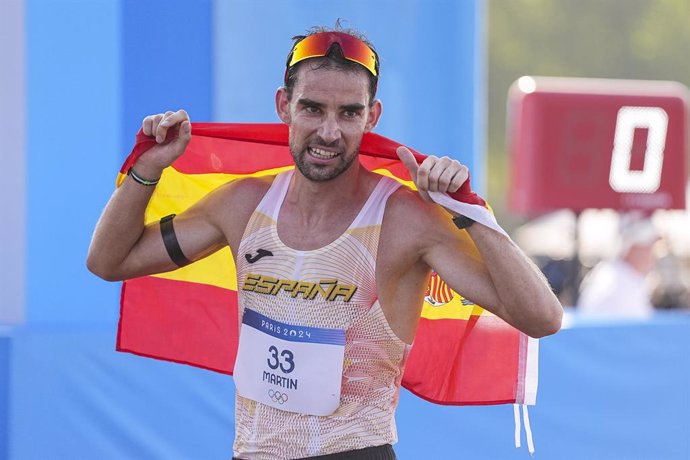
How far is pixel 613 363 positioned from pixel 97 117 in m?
2.43

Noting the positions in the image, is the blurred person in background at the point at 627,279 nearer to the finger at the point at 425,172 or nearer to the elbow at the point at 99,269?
the elbow at the point at 99,269

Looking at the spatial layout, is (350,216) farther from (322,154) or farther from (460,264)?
(460,264)

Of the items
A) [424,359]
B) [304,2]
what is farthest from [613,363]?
[304,2]

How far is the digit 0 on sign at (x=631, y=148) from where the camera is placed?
9.84 metres

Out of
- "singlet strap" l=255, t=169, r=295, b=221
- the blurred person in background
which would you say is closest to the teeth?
"singlet strap" l=255, t=169, r=295, b=221

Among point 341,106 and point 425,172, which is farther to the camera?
point 341,106

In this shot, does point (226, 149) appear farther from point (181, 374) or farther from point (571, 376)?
point (571, 376)

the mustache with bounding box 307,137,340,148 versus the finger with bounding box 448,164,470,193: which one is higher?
the mustache with bounding box 307,137,340,148

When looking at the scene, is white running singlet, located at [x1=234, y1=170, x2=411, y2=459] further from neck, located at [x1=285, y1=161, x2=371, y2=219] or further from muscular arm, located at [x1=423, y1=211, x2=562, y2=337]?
muscular arm, located at [x1=423, y1=211, x2=562, y2=337]

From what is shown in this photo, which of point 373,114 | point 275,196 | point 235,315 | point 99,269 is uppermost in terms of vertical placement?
point 373,114

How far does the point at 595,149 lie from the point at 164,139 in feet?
23.1

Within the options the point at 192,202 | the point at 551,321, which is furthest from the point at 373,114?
the point at 192,202

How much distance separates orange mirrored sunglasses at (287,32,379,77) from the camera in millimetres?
3090

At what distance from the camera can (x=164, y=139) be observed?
325 cm
